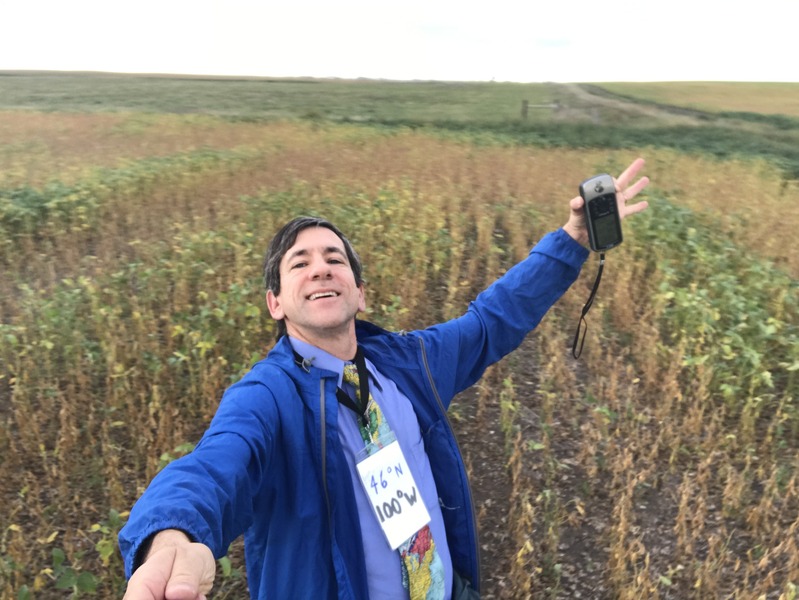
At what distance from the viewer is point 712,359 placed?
3523 mm

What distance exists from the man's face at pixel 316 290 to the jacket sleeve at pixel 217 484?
0.23 meters

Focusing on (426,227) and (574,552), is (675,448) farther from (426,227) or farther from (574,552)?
(426,227)

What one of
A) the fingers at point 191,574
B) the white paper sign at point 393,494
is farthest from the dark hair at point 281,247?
the fingers at point 191,574

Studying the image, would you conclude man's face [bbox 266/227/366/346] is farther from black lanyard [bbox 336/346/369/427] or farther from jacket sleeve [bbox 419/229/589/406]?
jacket sleeve [bbox 419/229/589/406]

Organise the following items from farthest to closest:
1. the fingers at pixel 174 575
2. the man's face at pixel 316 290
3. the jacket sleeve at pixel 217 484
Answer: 1. the man's face at pixel 316 290
2. the jacket sleeve at pixel 217 484
3. the fingers at pixel 174 575

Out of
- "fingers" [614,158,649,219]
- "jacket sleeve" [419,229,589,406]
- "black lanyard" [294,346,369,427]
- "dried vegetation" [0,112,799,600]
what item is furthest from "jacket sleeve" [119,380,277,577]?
"fingers" [614,158,649,219]

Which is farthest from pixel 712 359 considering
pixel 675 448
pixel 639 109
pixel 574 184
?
pixel 639 109

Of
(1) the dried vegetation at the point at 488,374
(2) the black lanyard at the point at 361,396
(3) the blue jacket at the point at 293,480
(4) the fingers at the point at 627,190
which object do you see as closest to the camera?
(3) the blue jacket at the point at 293,480

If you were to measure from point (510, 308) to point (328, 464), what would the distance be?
0.88 meters

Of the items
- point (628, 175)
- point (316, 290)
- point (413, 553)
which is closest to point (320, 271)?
point (316, 290)

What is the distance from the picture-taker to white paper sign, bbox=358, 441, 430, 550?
1391 mm

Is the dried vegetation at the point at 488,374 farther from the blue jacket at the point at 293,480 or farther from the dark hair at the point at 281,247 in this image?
the dark hair at the point at 281,247

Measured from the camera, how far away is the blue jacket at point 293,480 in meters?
1.06

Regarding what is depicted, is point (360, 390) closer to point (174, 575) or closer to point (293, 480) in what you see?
point (293, 480)
